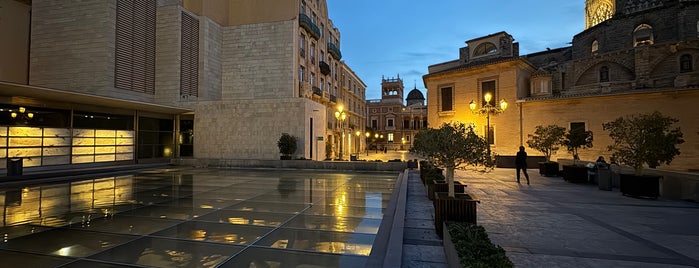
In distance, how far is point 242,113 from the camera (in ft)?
71.8

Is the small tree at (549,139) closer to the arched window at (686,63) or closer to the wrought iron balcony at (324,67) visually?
the arched window at (686,63)

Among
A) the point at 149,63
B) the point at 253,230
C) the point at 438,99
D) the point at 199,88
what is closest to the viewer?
the point at 253,230

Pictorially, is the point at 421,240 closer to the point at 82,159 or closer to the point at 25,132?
the point at 25,132

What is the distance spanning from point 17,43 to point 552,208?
32.2 meters

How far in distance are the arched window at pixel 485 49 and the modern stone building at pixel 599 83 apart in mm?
148

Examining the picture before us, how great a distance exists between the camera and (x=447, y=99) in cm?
2983

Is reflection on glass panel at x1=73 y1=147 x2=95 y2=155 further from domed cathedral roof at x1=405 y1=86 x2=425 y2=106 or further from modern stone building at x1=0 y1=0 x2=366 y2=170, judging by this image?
domed cathedral roof at x1=405 y1=86 x2=425 y2=106

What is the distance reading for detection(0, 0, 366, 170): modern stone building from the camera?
16.8m

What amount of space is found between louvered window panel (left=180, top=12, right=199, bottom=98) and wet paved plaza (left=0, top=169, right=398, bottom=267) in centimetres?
1483

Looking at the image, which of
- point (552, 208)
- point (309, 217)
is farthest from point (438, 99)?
point (309, 217)

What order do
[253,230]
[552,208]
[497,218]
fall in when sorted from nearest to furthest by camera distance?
[253,230], [497,218], [552,208]

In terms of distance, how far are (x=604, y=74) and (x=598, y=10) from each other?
19929 mm

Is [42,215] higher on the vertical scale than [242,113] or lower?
lower

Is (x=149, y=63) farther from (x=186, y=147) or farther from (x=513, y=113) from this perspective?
(x=513, y=113)
